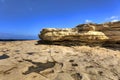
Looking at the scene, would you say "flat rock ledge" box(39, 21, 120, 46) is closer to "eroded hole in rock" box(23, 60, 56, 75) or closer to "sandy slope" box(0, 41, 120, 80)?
"sandy slope" box(0, 41, 120, 80)

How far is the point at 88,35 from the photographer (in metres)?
14.7

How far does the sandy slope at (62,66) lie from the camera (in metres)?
8.49

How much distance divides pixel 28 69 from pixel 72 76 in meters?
2.60

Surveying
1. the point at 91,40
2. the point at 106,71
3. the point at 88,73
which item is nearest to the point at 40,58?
the point at 88,73

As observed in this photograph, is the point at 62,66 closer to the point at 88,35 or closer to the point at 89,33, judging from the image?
the point at 88,35

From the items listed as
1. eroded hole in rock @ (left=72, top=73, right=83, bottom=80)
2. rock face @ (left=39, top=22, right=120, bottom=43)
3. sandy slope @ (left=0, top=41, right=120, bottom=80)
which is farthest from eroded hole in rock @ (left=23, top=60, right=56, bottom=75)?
rock face @ (left=39, top=22, right=120, bottom=43)

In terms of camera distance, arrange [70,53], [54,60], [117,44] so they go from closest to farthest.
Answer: [54,60]
[70,53]
[117,44]

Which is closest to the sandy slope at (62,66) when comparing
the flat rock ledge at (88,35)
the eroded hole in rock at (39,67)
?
the eroded hole in rock at (39,67)

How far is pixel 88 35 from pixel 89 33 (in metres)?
0.20

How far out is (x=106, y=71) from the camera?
29.6 feet

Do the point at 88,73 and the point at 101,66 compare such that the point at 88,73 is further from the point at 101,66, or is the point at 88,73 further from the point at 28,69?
the point at 28,69

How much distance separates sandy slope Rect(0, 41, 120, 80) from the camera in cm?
849

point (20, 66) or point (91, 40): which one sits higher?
point (91, 40)

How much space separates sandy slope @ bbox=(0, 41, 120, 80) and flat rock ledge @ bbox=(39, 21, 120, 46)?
2403 mm
